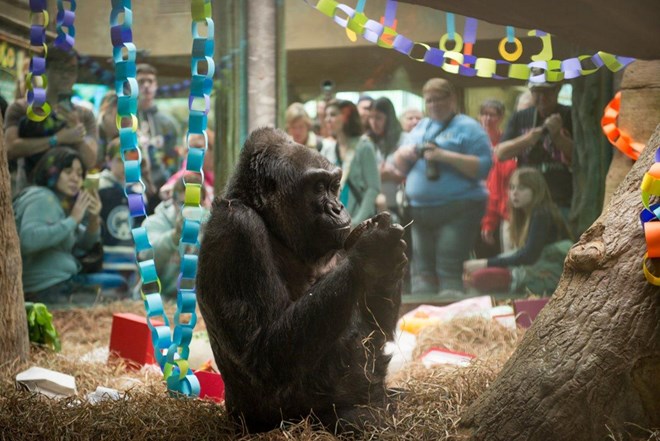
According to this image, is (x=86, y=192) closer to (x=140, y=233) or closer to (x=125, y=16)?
(x=140, y=233)

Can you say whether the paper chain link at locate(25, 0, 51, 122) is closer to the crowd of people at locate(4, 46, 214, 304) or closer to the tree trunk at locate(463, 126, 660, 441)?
the tree trunk at locate(463, 126, 660, 441)

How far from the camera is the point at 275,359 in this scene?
3209 millimetres

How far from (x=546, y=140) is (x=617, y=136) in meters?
3.04

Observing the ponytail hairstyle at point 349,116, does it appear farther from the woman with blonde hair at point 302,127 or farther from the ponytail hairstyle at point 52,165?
the ponytail hairstyle at point 52,165

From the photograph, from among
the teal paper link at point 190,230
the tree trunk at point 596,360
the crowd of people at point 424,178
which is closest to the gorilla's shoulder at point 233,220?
the teal paper link at point 190,230

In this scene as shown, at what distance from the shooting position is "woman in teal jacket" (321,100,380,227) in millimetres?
8195

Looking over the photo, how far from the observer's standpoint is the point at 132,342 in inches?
223

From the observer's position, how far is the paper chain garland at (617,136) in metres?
5.02

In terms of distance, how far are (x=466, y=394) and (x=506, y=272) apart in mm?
4896

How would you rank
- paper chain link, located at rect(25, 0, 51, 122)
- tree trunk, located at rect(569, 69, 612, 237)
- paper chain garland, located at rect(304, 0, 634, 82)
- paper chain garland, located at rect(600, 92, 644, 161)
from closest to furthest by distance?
paper chain garland, located at rect(304, 0, 634, 82), paper chain link, located at rect(25, 0, 51, 122), paper chain garland, located at rect(600, 92, 644, 161), tree trunk, located at rect(569, 69, 612, 237)

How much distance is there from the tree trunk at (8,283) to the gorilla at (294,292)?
1902 millimetres

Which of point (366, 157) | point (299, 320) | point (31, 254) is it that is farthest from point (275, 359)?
point (31, 254)

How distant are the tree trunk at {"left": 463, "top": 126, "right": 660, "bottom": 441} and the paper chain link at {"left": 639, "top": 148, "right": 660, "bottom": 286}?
11 cm

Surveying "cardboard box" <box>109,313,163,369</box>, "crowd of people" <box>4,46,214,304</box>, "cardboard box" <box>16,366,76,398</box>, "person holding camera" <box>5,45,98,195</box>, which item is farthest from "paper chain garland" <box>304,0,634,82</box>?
"person holding camera" <box>5,45,98,195</box>
